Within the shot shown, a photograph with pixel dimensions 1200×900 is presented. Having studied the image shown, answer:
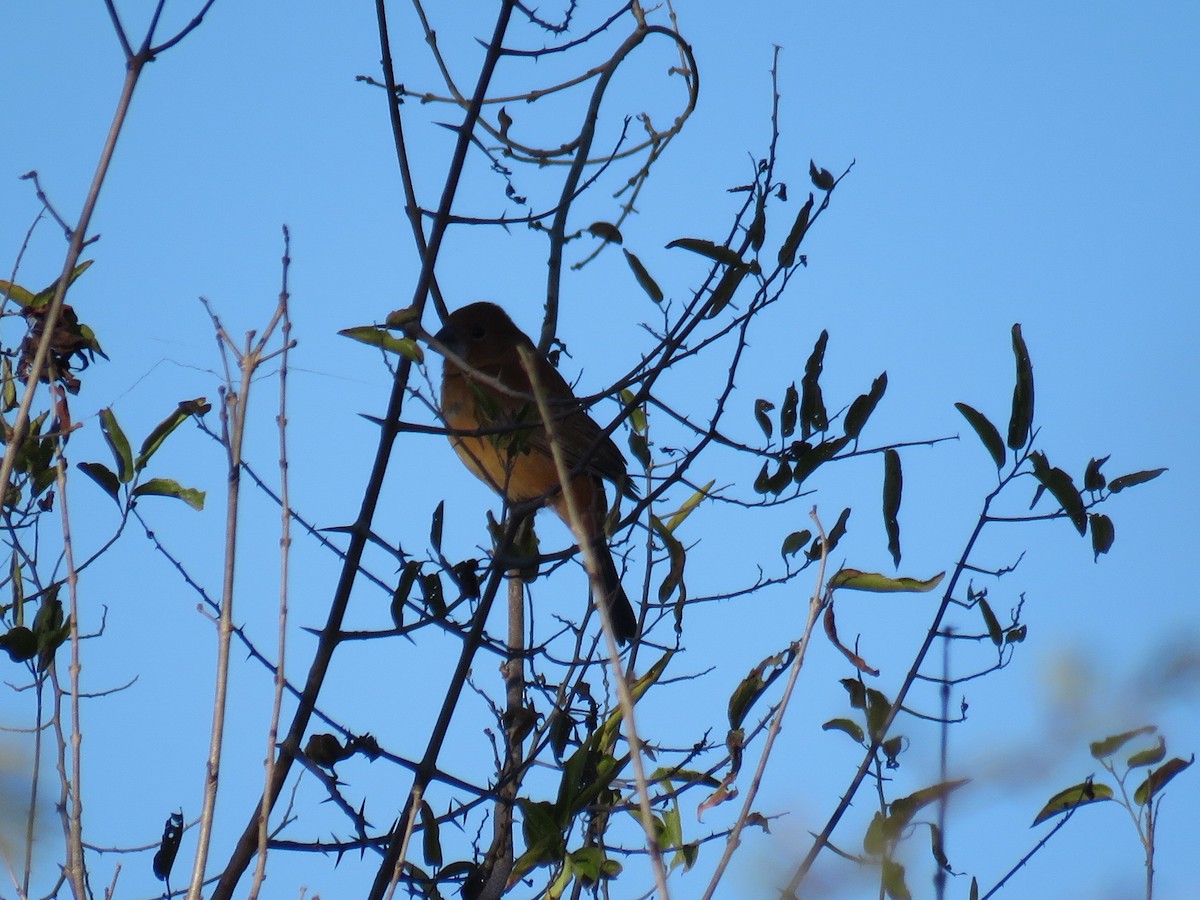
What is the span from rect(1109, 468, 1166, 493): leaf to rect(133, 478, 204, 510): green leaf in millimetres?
1795

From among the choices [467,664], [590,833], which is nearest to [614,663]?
[467,664]

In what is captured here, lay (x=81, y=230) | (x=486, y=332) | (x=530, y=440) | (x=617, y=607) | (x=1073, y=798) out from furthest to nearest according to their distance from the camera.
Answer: (x=486, y=332) < (x=617, y=607) < (x=530, y=440) < (x=1073, y=798) < (x=81, y=230)

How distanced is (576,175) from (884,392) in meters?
0.77

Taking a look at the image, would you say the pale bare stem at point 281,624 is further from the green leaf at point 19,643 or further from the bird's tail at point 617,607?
the bird's tail at point 617,607

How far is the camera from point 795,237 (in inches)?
108

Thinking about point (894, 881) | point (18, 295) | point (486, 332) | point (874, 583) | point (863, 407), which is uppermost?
point (486, 332)

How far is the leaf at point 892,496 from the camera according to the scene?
2627 millimetres

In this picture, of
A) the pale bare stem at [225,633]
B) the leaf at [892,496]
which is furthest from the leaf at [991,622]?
the pale bare stem at [225,633]

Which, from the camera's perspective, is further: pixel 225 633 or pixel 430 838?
pixel 430 838

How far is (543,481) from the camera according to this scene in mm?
6344

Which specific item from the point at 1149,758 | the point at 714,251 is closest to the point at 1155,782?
the point at 1149,758

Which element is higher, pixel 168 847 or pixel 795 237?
pixel 795 237

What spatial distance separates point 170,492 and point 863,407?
1.43 metres

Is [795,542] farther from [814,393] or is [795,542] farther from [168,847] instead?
[168,847]
